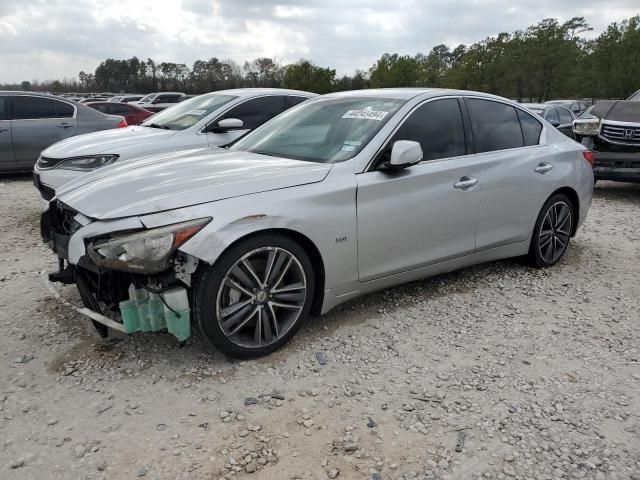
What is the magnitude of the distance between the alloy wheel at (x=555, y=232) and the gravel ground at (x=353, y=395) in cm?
73

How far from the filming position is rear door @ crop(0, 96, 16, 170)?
936cm

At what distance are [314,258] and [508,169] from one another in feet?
6.63

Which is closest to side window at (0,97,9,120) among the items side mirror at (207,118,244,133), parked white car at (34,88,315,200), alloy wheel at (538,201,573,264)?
parked white car at (34,88,315,200)

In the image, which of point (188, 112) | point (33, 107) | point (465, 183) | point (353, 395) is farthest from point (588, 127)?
point (33, 107)

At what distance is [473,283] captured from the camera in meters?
4.74

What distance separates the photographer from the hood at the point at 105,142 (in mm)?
6234

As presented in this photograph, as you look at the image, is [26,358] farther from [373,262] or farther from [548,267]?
[548,267]

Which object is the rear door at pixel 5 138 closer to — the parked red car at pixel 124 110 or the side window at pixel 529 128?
the parked red car at pixel 124 110

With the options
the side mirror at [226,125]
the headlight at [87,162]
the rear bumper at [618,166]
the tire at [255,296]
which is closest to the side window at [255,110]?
the side mirror at [226,125]

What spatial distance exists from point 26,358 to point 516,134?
4.15 m

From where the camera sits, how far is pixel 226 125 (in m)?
6.20

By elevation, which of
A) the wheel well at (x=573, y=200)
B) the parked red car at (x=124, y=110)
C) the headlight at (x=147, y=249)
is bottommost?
the wheel well at (x=573, y=200)

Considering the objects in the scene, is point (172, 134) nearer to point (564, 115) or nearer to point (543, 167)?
point (543, 167)

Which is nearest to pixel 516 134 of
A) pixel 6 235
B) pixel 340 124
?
pixel 340 124
